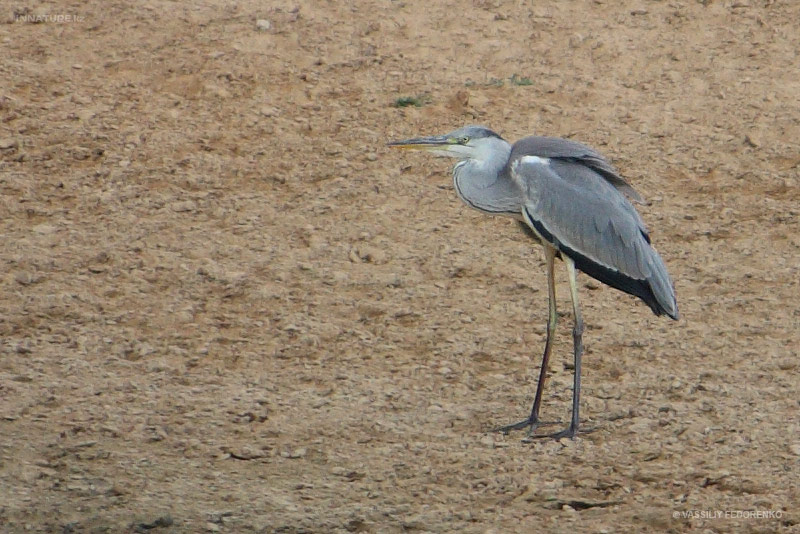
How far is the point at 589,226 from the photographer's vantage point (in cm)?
614

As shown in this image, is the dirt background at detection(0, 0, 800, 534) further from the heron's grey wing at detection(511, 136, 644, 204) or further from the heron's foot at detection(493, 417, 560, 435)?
the heron's grey wing at detection(511, 136, 644, 204)

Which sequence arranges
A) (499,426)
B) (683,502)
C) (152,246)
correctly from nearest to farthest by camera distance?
(683,502) → (499,426) → (152,246)

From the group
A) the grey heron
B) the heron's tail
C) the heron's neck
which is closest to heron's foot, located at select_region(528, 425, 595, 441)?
the grey heron

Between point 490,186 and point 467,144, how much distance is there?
24cm

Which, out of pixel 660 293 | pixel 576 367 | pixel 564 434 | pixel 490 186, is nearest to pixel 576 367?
pixel 576 367

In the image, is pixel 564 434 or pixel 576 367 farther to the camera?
pixel 576 367

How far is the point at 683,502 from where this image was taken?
5.38 metres

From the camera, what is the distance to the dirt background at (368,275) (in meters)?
5.54

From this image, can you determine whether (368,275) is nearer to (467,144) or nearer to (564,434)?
(467,144)

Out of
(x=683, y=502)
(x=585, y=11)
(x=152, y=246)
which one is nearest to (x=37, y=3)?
(x=152, y=246)

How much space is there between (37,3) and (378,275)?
14.1 feet

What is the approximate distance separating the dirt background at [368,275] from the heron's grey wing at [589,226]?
0.57 meters

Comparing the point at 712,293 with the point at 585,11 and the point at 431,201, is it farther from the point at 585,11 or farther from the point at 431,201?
the point at 585,11

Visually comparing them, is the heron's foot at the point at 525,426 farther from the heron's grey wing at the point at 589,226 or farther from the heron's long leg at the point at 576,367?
the heron's grey wing at the point at 589,226
